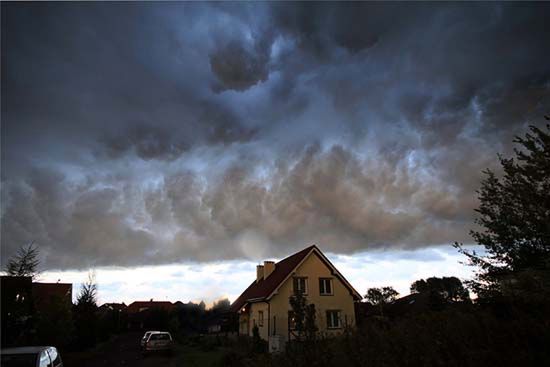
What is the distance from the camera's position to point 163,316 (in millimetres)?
62719

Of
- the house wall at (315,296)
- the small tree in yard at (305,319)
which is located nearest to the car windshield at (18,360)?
the small tree in yard at (305,319)

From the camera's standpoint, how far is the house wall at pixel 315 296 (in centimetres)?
2742

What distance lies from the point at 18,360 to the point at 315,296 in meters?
23.0

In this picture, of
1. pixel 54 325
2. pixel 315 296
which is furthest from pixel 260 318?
pixel 54 325

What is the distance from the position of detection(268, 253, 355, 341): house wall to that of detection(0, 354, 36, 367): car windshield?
65.9 feet

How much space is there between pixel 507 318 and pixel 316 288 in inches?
910

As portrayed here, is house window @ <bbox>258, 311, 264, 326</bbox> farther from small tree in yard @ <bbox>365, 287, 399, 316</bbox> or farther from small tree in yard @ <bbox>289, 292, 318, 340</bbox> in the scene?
small tree in yard @ <bbox>365, 287, 399, 316</bbox>

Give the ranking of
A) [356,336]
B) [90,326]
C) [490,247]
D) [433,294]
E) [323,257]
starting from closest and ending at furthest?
[356,336] → [490,247] → [90,326] → [323,257] → [433,294]

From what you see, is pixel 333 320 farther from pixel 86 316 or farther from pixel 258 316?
pixel 86 316

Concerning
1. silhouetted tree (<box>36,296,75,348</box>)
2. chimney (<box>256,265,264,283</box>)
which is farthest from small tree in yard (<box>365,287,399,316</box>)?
silhouetted tree (<box>36,296,75,348</box>)

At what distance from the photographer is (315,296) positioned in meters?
28.6

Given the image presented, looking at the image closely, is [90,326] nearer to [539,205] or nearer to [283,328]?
[283,328]

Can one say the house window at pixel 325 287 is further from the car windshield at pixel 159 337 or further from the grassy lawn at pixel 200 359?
the car windshield at pixel 159 337

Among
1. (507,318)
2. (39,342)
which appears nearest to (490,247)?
(507,318)
